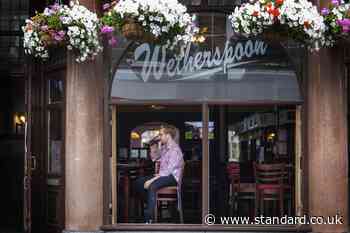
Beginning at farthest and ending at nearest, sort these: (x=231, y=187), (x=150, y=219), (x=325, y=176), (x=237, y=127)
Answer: (x=237, y=127), (x=231, y=187), (x=150, y=219), (x=325, y=176)

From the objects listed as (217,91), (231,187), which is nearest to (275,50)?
(217,91)

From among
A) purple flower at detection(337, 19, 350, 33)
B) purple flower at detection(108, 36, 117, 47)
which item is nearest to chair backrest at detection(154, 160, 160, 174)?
purple flower at detection(108, 36, 117, 47)

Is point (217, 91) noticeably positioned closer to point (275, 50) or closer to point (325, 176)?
point (275, 50)

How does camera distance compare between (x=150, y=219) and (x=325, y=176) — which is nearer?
(x=325, y=176)

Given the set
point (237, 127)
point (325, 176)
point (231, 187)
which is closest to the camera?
point (325, 176)

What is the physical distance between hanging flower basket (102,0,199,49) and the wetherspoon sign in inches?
37.8

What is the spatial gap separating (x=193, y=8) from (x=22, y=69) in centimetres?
350

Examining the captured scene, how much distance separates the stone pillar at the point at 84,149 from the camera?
9.01 metres

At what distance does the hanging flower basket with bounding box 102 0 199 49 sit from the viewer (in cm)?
806

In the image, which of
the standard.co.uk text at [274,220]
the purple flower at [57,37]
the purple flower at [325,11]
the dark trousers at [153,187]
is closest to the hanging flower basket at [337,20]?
the purple flower at [325,11]

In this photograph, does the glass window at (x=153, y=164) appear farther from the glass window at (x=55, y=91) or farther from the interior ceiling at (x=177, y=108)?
the glass window at (x=55, y=91)

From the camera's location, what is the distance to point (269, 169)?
389 inches

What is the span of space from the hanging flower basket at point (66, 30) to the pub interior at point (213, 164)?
4.16ft

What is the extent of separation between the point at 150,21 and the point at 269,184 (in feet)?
10.3
